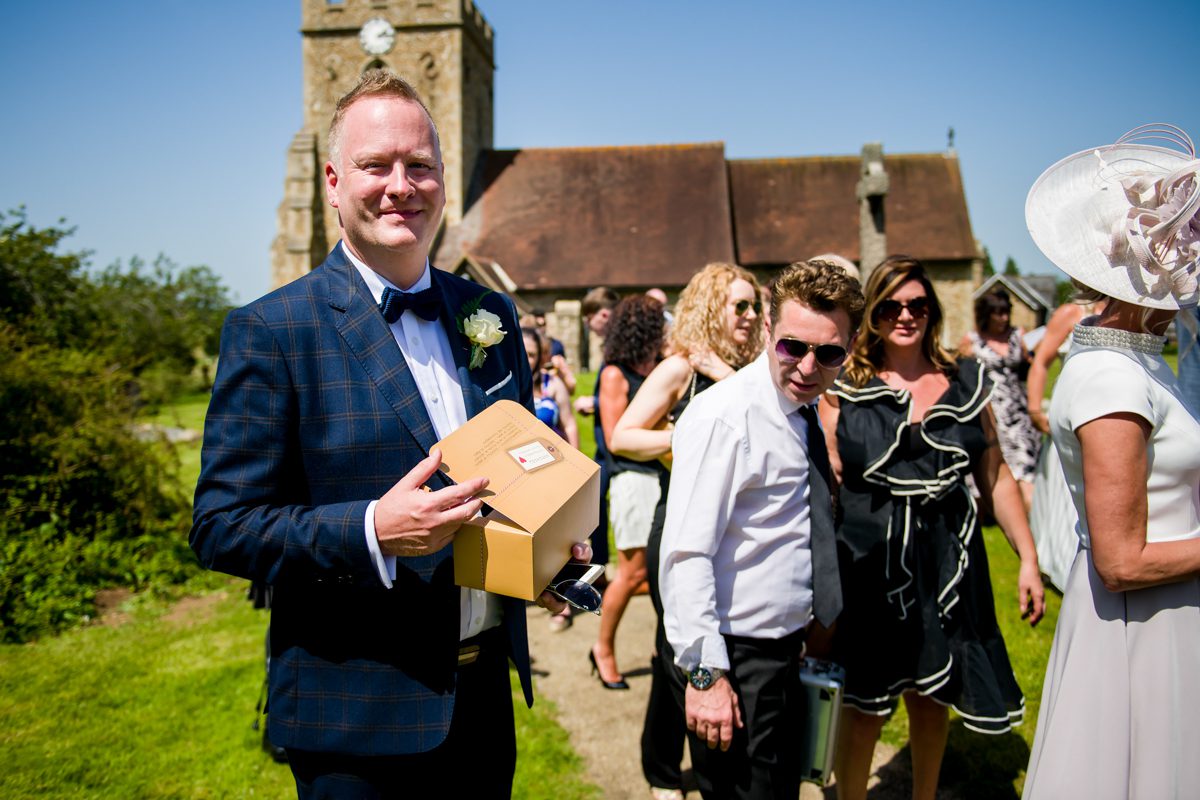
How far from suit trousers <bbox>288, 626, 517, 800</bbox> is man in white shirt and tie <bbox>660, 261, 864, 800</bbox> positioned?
581mm

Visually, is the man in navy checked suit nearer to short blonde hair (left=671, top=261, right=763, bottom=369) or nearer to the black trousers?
the black trousers

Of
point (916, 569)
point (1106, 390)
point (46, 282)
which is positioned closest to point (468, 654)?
point (916, 569)

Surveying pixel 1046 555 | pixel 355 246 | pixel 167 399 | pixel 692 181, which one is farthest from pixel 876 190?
pixel 355 246

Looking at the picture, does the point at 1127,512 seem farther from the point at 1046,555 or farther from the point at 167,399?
the point at 167,399

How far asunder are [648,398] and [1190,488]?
86.1 inches

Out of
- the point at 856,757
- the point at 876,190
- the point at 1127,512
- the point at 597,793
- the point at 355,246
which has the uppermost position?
the point at 876,190

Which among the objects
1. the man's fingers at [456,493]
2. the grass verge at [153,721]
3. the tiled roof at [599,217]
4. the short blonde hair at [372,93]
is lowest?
the grass verge at [153,721]

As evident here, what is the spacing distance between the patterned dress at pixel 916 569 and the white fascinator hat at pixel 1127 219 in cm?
89

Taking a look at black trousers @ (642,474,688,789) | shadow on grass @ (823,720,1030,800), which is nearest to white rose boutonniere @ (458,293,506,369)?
black trousers @ (642,474,688,789)

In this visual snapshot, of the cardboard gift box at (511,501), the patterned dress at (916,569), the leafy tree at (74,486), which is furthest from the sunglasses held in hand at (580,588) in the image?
the leafy tree at (74,486)

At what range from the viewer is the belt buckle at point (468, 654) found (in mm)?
2006

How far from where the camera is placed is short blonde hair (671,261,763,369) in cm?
378

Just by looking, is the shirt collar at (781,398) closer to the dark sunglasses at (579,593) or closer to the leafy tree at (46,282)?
the dark sunglasses at (579,593)

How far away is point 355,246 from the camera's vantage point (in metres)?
2.00
